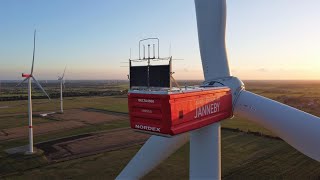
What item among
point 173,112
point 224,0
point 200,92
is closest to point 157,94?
point 173,112

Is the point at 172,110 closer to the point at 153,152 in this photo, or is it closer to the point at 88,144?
the point at 153,152

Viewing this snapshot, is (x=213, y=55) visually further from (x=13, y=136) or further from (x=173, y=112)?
(x=13, y=136)

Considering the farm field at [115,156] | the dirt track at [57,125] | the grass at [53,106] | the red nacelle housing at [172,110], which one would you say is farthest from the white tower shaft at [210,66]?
the grass at [53,106]

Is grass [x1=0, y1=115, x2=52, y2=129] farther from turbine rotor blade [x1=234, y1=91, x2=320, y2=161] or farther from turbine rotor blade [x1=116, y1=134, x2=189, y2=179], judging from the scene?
turbine rotor blade [x1=234, y1=91, x2=320, y2=161]

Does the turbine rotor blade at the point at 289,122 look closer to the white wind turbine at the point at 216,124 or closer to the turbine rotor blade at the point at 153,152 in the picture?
the white wind turbine at the point at 216,124

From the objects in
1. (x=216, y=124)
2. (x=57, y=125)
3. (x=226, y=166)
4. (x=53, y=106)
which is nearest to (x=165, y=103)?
(x=216, y=124)

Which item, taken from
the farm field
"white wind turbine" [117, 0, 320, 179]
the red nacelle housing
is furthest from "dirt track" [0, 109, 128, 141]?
the red nacelle housing

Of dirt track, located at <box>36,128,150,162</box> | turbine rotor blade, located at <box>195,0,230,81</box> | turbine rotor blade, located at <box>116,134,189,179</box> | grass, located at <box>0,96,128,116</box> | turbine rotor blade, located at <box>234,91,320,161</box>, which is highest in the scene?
turbine rotor blade, located at <box>195,0,230,81</box>

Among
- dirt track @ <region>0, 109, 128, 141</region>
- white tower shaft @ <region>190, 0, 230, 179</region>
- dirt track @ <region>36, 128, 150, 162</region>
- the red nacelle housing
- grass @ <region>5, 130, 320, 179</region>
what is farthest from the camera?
dirt track @ <region>0, 109, 128, 141</region>
